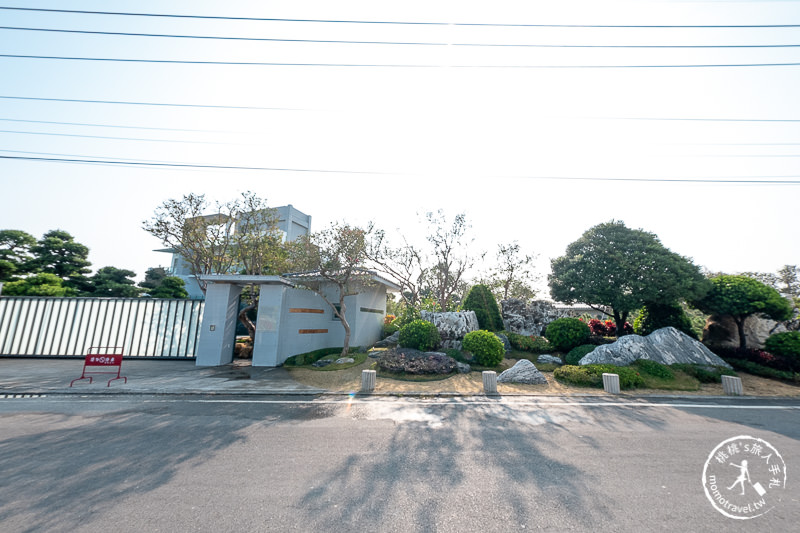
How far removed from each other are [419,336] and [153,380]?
10.9 meters

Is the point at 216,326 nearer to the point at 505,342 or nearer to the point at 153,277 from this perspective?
the point at 505,342

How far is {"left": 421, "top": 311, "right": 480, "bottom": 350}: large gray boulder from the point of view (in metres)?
15.4

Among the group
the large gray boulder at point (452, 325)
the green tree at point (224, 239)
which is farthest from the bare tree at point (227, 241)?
the large gray boulder at point (452, 325)

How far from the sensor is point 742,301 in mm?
13938

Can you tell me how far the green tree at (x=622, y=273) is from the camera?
48.8 ft

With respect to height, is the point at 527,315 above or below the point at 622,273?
below

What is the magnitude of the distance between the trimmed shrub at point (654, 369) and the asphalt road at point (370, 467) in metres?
2.98

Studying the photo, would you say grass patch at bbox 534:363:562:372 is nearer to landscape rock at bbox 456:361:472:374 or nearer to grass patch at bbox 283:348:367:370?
landscape rock at bbox 456:361:472:374

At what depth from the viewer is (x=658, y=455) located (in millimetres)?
5570

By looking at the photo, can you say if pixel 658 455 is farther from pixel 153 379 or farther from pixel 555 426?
pixel 153 379

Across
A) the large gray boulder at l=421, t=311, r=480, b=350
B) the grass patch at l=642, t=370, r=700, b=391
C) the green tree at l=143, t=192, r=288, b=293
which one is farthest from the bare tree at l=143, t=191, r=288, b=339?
the grass patch at l=642, t=370, r=700, b=391

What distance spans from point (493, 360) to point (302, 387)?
8229 millimetres

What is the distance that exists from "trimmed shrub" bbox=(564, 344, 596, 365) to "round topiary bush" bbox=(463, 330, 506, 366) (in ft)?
10.7

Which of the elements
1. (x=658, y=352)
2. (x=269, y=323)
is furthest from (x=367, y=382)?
(x=658, y=352)
